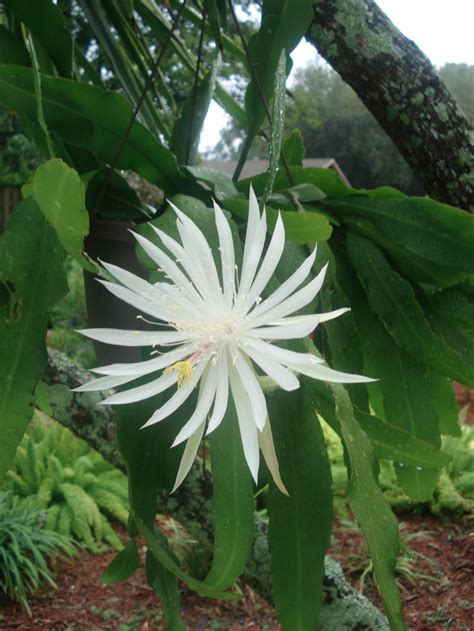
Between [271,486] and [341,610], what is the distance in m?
0.64

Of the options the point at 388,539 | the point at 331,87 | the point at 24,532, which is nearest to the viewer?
the point at 388,539

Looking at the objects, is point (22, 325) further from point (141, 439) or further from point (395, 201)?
point (395, 201)

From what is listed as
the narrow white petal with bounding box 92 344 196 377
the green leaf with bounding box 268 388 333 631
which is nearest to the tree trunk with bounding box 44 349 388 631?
the green leaf with bounding box 268 388 333 631

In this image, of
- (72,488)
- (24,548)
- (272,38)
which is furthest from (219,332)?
(72,488)

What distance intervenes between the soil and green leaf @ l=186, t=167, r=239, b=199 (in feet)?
6.05

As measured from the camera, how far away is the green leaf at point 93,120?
2.11 ft

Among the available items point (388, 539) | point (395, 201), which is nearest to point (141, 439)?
point (388, 539)

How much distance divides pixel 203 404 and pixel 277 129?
0.26 meters

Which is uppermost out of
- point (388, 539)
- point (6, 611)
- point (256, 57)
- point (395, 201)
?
point (256, 57)

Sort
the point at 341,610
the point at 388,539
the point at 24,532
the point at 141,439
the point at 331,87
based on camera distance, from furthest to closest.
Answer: the point at 331,87
the point at 24,532
the point at 341,610
the point at 141,439
the point at 388,539

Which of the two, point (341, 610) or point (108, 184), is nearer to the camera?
point (108, 184)

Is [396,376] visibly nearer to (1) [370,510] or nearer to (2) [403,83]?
(1) [370,510]

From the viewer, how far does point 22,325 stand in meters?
0.60

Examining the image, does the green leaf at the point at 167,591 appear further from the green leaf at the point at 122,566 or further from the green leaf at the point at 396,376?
the green leaf at the point at 396,376
